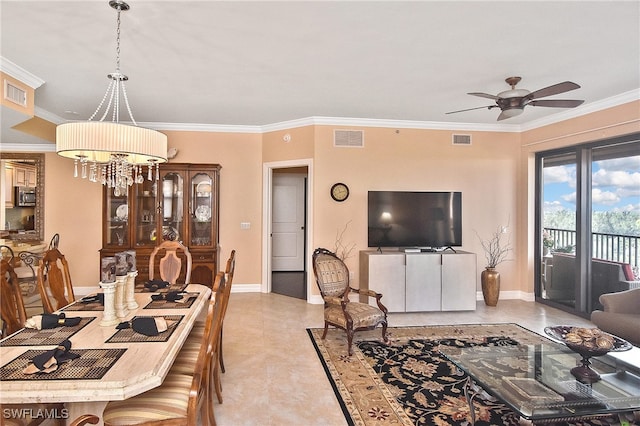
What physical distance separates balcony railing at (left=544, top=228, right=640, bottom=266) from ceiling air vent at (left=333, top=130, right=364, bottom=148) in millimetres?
3209

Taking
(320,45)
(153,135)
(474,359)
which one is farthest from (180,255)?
(474,359)

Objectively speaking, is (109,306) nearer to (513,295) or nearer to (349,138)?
(349,138)

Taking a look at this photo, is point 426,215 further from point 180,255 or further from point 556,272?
point 180,255

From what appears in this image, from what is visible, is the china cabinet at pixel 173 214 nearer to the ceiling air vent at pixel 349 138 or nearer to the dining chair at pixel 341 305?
the ceiling air vent at pixel 349 138

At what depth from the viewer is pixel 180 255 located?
17.1 ft

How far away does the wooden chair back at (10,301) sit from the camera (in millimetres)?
2338

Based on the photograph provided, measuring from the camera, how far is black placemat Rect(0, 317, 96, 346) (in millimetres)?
1954

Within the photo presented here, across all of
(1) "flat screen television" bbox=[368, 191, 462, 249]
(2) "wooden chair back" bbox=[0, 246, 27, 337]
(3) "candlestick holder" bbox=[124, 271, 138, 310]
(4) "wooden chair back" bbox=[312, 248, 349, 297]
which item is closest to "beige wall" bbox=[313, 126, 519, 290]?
(1) "flat screen television" bbox=[368, 191, 462, 249]

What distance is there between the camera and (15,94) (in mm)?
3586

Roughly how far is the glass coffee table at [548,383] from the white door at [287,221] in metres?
5.73

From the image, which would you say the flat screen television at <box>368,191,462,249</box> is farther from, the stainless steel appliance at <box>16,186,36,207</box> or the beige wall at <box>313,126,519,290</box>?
the stainless steel appliance at <box>16,186,36,207</box>

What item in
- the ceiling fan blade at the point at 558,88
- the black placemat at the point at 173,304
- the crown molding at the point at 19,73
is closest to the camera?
the black placemat at the point at 173,304

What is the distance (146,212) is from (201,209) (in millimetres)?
819

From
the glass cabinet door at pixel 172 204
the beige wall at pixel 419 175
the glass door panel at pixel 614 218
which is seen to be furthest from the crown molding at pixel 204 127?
the glass door panel at pixel 614 218
